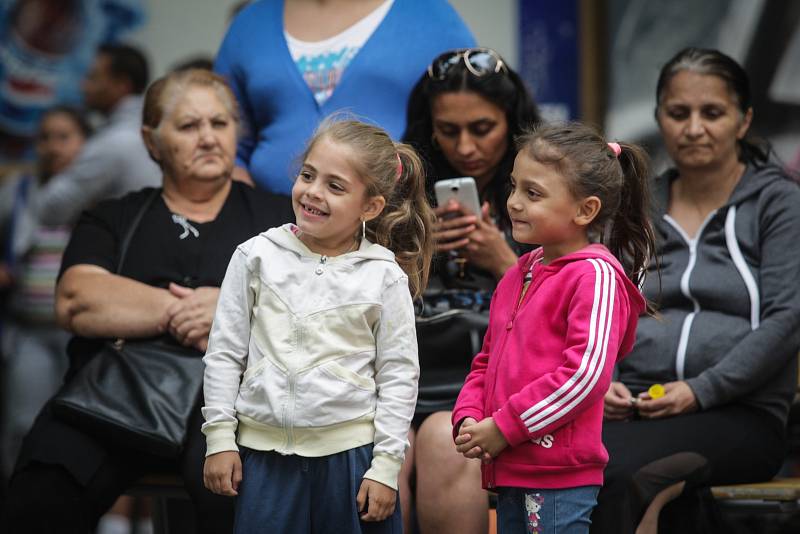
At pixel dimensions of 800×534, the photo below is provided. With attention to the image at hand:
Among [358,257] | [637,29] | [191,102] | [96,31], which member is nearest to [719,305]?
[358,257]

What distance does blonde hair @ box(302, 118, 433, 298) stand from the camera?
7.65 feet

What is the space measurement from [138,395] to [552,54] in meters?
2.86

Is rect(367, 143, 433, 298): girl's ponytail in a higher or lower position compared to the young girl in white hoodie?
higher

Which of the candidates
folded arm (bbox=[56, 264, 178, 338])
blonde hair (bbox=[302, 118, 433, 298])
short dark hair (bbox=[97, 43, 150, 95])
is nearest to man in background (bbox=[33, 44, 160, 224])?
short dark hair (bbox=[97, 43, 150, 95])

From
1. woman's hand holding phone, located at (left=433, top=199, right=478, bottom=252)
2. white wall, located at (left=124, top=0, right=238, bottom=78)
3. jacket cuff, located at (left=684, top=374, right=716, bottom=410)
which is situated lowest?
jacket cuff, located at (left=684, top=374, right=716, bottom=410)

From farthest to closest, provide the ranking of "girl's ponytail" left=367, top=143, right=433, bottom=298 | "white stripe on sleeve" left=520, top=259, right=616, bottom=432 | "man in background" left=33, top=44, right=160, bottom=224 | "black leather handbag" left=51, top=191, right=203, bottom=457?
"man in background" left=33, top=44, right=160, bottom=224 < "black leather handbag" left=51, top=191, right=203, bottom=457 < "girl's ponytail" left=367, top=143, right=433, bottom=298 < "white stripe on sleeve" left=520, top=259, right=616, bottom=432

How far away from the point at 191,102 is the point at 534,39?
229 cm

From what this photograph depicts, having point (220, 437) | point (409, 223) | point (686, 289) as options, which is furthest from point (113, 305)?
point (686, 289)

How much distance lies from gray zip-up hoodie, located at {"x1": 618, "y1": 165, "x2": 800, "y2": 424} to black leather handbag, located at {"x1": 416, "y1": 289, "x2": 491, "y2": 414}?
437 millimetres

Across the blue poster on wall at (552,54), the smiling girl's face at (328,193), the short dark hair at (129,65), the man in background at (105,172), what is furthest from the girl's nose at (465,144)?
the short dark hair at (129,65)

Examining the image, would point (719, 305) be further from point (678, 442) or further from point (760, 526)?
point (760, 526)

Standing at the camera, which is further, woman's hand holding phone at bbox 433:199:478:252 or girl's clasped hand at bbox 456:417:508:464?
woman's hand holding phone at bbox 433:199:478:252

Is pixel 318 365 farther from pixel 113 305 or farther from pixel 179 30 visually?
pixel 179 30

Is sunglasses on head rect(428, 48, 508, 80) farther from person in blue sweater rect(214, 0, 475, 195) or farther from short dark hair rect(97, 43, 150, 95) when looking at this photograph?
short dark hair rect(97, 43, 150, 95)
